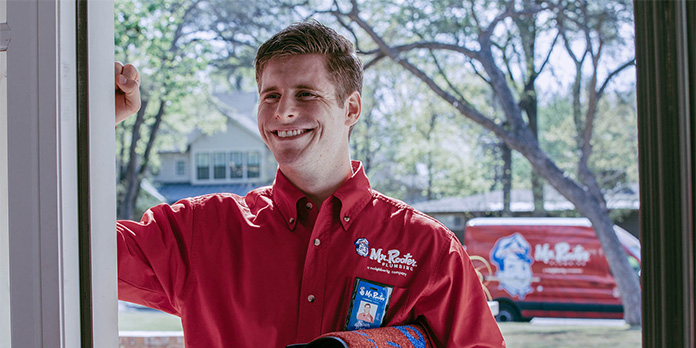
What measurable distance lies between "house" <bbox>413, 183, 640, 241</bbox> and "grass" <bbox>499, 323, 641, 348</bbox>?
338cm

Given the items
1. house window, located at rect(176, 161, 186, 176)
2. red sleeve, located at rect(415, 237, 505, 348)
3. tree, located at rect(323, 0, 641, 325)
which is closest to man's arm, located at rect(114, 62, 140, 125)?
red sleeve, located at rect(415, 237, 505, 348)

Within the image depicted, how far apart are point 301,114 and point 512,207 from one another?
12.8m

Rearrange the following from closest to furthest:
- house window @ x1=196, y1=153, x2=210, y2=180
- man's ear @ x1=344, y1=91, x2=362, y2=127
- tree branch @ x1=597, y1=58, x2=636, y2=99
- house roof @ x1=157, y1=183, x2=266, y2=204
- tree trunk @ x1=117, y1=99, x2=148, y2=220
A: man's ear @ x1=344, y1=91, x2=362, y2=127, tree branch @ x1=597, y1=58, x2=636, y2=99, tree trunk @ x1=117, y1=99, x2=148, y2=220, house roof @ x1=157, y1=183, x2=266, y2=204, house window @ x1=196, y1=153, x2=210, y2=180

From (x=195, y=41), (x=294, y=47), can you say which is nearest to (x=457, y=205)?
(x=195, y=41)

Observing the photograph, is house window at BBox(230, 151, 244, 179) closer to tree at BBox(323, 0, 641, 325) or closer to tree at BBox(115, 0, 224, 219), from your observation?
tree at BBox(115, 0, 224, 219)

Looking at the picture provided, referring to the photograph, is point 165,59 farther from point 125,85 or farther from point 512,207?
point 125,85

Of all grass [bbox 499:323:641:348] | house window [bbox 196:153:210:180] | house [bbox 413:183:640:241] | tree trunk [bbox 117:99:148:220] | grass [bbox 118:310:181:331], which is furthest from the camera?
house window [bbox 196:153:210:180]

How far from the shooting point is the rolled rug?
1.02m

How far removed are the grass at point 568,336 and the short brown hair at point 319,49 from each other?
23.3ft

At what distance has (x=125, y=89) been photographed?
1.07 meters

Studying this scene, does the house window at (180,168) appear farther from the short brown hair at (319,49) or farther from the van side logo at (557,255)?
the short brown hair at (319,49)

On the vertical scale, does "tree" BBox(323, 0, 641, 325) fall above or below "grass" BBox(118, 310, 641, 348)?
above

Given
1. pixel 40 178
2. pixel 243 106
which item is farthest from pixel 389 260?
pixel 243 106

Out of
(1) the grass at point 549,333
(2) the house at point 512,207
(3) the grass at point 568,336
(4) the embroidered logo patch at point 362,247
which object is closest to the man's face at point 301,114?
(4) the embroidered logo patch at point 362,247
